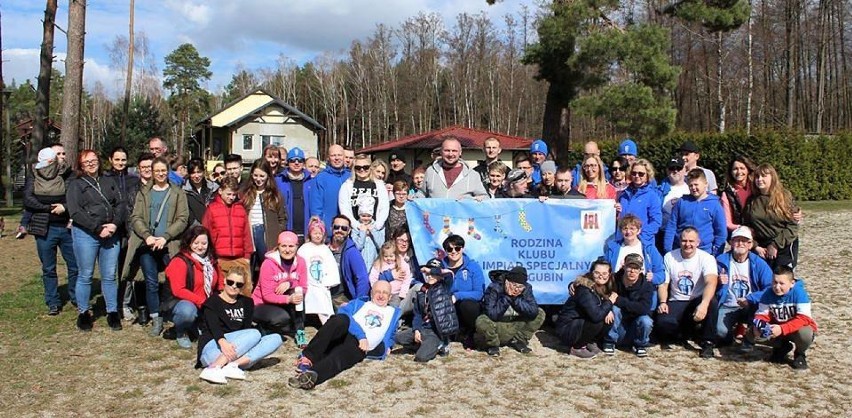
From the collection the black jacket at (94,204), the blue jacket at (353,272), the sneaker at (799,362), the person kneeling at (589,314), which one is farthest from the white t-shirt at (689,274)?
the black jacket at (94,204)

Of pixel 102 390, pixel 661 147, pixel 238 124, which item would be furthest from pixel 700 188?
pixel 238 124

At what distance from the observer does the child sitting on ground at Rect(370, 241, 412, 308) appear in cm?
686

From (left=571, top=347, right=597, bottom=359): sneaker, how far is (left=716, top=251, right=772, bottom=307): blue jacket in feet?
4.24

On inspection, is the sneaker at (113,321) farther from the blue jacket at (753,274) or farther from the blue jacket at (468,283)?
the blue jacket at (753,274)

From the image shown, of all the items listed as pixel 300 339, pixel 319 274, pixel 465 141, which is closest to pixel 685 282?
pixel 319 274

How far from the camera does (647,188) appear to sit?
23.0 feet

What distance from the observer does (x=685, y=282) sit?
6.48 metres

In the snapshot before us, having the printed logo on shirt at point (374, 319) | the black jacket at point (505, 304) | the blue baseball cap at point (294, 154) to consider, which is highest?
the blue baseball cap at point (294, 154)

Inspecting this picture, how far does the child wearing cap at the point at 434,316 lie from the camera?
633 centimetres

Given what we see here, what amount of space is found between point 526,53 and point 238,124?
32015mm

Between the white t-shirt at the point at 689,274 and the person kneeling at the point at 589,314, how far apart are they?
0.42m

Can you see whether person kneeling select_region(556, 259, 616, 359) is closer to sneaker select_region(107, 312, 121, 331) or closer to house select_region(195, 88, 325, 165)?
sneaker select_region(107, 312, 121, 331)

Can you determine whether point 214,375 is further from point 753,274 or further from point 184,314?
point 753,274

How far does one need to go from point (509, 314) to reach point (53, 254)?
4.91 meters
